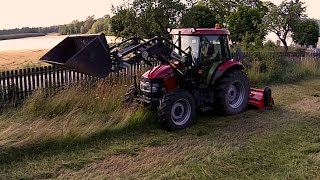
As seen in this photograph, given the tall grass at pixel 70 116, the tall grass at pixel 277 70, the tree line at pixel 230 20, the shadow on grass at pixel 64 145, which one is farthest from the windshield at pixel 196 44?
the tree line at pixel 230 20

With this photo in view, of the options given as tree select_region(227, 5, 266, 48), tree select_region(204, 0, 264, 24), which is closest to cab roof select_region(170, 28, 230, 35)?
tree select_region(227, 5, 266, 48)

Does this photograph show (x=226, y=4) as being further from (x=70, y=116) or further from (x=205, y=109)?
(x=70, y=116)

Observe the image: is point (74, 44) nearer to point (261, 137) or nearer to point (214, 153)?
point (214, 153)

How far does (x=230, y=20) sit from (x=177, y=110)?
66.6ft

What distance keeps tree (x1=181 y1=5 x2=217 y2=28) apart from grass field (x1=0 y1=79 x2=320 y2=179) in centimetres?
1207

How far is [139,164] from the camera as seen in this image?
18.8ft

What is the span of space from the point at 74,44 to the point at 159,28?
11.7 metres

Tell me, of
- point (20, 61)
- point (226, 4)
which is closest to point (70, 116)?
point (20, 61)

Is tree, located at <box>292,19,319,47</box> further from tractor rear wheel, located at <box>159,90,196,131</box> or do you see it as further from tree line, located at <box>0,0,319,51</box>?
tractor rear wheel, located at <box>159,90,196,131</box>

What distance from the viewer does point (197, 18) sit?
76.1 ft

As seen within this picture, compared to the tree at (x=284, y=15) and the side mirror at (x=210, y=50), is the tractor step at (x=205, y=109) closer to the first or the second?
the side mirror at (x=210, y=50)

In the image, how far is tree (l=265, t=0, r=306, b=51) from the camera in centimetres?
2472

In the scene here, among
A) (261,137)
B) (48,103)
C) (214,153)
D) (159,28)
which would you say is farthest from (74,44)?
(159,28)

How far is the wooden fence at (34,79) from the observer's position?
381 inches
